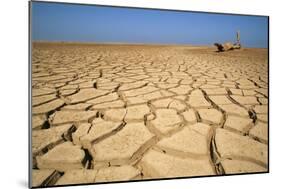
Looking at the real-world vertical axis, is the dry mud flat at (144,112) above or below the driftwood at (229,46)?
below

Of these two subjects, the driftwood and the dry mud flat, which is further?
the driftwood

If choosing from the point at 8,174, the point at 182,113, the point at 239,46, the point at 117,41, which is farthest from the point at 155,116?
the point at 8,174

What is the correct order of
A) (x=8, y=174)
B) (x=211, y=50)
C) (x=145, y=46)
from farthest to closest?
(x=211, y=50) → (x=145, y=46) → (x=8, y=174)

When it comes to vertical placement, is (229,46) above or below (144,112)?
above

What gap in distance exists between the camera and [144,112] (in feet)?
5.57

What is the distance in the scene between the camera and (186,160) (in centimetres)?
169

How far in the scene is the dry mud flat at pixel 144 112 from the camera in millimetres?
1564

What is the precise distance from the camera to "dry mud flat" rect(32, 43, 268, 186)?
1.56 meters

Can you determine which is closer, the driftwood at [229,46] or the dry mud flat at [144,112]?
the dry mud flat at [144,112]

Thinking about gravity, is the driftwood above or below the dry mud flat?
above

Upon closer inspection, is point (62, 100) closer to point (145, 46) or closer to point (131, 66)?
point (131, 66)

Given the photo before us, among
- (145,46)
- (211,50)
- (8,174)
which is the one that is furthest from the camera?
(211,50)

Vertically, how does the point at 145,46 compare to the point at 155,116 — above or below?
above

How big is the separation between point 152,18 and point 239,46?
1.80 feet
